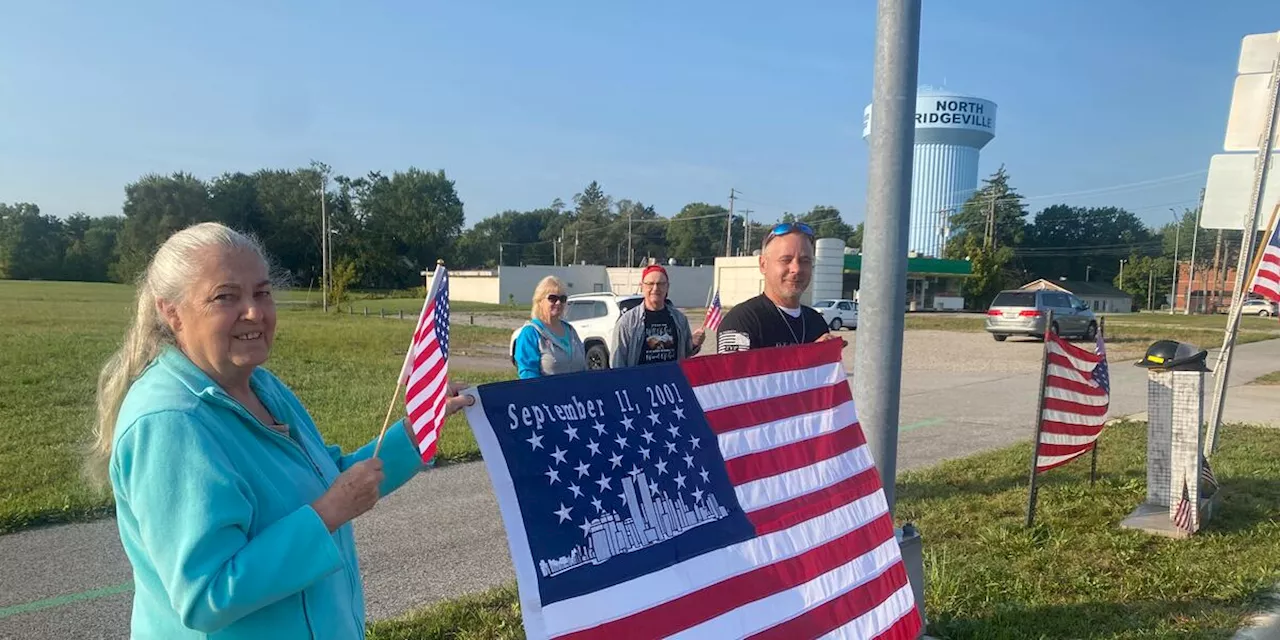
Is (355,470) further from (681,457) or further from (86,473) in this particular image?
(681,457)

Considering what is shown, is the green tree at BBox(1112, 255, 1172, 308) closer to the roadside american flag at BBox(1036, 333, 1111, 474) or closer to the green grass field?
the green grass field

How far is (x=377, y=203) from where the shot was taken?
260ft

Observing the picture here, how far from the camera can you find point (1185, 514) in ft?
16.6

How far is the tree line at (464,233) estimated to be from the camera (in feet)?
201

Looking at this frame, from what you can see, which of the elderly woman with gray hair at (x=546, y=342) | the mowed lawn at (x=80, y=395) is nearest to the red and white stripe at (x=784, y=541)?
the mowed lawn at (x=80, y=395)

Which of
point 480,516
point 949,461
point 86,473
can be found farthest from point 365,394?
point 86,473

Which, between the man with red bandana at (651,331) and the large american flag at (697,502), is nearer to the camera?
the large american flag at (697,502)

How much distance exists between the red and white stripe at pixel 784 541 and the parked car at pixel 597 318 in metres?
12.7

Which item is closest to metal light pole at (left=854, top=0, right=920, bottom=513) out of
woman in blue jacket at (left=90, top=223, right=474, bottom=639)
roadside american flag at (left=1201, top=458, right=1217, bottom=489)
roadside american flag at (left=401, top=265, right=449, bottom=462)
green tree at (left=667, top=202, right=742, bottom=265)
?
roadside american flag at (left=401, top=265, right=449, bottom=462)

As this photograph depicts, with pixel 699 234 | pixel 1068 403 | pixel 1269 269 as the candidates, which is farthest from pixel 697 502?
pixel 699 234

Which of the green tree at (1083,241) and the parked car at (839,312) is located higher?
the green tree at (1083,241)

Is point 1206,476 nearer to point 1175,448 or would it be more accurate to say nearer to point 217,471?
point 1175,448

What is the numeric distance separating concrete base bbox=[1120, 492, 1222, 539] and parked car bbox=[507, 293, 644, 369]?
11315 millimetres

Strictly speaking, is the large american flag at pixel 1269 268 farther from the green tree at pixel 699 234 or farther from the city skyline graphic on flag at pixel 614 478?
the green tree at pixel 699 234
